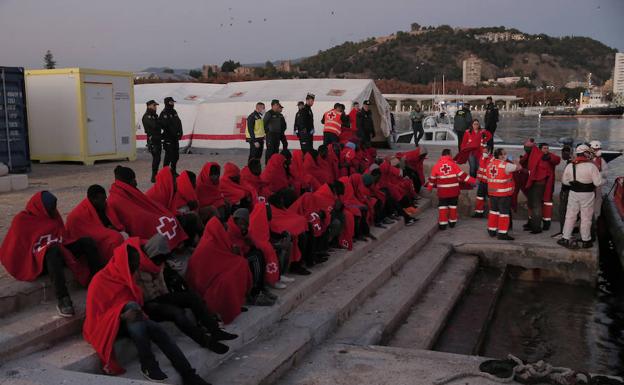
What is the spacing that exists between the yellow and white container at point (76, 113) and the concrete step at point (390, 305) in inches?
338

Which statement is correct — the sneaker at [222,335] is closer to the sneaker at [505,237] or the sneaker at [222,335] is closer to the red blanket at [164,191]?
the red blanket at [164,191]

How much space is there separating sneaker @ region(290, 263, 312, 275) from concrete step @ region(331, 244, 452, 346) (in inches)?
29.6

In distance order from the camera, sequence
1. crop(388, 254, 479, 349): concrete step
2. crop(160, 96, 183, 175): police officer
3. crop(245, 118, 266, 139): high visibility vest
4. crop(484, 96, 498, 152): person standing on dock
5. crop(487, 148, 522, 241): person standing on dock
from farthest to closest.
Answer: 1. crop(484, 96, 498, 152): person standing on dock
2. crop(245, 118, 266, 139): high visibility vest
3. crop(160, 96, 183, 175): police officer
4. crop(487, 148, 522, 241): person standing on dock
5. crop(388, 254, 479, 349): concrete step

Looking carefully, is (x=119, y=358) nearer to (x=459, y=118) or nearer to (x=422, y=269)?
(x=422, y=269)

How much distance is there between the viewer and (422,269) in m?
8.95

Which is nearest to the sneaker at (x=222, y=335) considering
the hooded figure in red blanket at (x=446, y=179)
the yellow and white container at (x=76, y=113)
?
the hooded figure in red blanket at (x=446, y=179)

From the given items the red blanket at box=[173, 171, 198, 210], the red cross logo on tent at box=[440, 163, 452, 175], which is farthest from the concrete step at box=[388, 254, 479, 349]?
the red blanket at box=[173, 171, 198, 210]

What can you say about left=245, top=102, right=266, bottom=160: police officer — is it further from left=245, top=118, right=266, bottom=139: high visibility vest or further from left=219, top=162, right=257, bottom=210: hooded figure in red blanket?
left=219, top=162, right=257, bottom=210: hooded figure in red blanket

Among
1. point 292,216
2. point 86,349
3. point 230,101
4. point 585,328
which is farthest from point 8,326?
point 230,101

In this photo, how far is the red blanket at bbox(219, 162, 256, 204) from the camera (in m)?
7.93

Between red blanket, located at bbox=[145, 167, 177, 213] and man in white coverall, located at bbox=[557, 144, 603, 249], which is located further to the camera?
man in white coverall, located at bbox=[557, 144, 603, 249]

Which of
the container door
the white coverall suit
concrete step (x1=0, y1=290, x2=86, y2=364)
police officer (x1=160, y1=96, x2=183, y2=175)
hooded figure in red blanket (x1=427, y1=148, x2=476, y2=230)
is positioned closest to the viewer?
concrete step (x1=0, y1=290, x2=86, y2=364)

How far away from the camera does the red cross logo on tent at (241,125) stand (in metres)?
19.2

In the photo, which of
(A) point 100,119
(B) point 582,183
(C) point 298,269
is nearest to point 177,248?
(C) point 298,269
